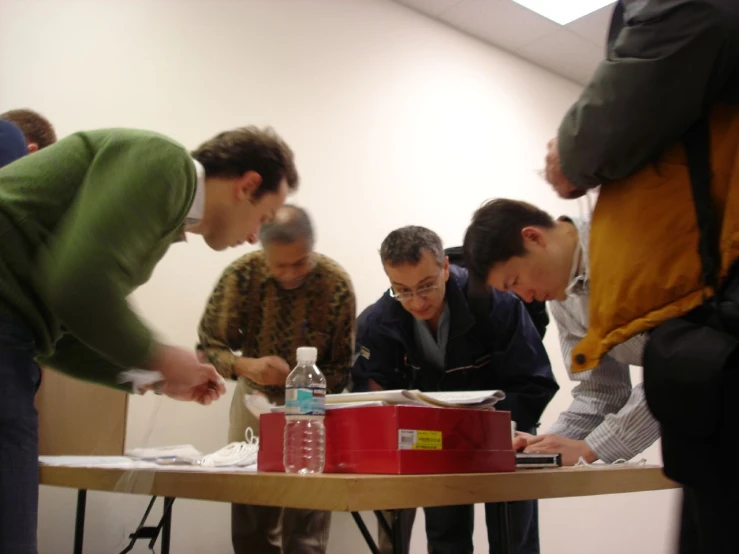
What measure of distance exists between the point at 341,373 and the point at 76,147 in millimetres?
1195

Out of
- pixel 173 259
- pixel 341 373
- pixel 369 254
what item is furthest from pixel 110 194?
pixel 369 254

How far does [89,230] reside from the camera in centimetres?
83

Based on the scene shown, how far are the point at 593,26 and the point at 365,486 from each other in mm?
3524

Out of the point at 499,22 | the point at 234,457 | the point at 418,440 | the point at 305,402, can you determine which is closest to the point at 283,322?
the point at 234,457

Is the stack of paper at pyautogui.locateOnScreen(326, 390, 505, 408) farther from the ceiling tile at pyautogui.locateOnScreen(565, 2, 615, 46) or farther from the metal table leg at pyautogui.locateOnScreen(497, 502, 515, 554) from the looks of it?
the ceiling tile at pyautogui.locateOnScreen(565, 2, 615, 46)

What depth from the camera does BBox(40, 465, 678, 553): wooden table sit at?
0.78 meters

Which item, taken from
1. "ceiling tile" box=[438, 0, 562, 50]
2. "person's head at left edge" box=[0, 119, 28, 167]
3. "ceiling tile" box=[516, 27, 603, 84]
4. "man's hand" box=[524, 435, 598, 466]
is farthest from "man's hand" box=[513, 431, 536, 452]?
"ceiling tile" box=[516, 27, 603, 84]

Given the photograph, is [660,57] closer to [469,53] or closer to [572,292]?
[572,292]

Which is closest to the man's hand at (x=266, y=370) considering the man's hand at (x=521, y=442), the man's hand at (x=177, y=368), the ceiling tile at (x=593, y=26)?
the man's hand at (x=521, y=442)

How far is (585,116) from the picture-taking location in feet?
2.67

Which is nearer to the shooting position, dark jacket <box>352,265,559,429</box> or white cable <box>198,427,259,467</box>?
white cable <box>198,427,259,467</box>

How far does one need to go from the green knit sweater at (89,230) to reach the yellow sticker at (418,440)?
0.36 metres

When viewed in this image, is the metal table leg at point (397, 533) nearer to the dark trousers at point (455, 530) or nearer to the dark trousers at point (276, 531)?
the dark trousers at point (455, 530)

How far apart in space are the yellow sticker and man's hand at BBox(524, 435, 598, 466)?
2.02 ft
